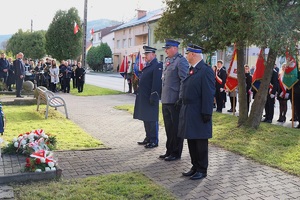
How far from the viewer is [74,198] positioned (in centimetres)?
466

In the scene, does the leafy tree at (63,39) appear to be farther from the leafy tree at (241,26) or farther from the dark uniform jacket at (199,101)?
the dark uniform jacket at (199,101)

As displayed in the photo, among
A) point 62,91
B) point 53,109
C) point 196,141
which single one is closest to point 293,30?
point 196,141

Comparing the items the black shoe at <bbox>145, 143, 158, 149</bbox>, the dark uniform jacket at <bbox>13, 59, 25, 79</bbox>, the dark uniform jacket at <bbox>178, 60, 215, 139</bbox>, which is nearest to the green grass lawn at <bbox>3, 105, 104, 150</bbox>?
the black shoe at <bbox>145, 143, 158, 149</bbox>

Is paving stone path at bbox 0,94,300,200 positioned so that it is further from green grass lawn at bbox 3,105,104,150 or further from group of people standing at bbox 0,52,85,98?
group of people standing at bbox 0,52,85,98

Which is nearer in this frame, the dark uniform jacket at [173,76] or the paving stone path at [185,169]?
the paving stone path at [185,169]

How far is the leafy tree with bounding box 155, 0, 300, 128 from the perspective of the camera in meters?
7.82

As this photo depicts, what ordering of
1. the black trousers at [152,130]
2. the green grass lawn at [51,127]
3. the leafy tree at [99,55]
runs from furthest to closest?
1. the leafy tree at [99,55]
2. the green grass lawn at [51,127]
3. the black trousers at [152,130]

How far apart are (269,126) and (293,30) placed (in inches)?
125

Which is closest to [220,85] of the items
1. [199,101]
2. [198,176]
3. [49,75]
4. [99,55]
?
[199,101]

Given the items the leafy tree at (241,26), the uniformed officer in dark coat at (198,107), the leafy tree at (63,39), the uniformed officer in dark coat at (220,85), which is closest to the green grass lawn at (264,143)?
the leafy tree at (241,26)

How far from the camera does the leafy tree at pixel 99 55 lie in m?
65.4

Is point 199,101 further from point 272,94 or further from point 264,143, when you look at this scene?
point 272,94

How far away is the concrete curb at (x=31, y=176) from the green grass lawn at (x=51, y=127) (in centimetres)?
188

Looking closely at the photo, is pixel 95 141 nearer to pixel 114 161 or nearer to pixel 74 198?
pixel 114 161
